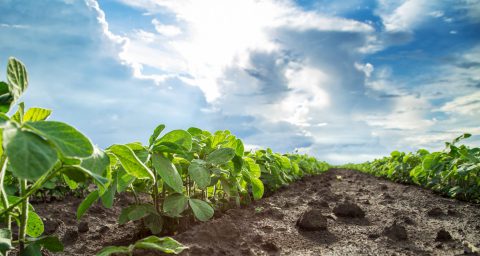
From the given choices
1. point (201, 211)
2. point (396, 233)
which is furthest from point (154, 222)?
point (396, 233)

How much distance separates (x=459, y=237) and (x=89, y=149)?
2899 mm

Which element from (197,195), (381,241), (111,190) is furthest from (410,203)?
(111,190)

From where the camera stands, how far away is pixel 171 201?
2.44 meters

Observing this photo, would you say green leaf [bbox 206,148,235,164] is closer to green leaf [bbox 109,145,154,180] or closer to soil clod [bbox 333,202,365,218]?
green leaf [bbox 109,145,154,180]

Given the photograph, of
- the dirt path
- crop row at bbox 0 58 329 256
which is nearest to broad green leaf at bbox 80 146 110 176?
crop row at bbox 0 58 329 256

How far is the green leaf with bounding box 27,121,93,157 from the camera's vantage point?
1085mm

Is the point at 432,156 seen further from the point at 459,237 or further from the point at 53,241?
the point at 53,241

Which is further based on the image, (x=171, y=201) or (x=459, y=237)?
(x=459, y=237)

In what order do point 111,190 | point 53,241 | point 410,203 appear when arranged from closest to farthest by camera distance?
point 53,241
point 111,190
point 410,203

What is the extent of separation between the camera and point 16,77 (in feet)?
4.08

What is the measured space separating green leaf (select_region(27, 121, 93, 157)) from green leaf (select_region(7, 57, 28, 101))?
198mm

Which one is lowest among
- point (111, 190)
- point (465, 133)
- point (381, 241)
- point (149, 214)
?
point (381, 241)

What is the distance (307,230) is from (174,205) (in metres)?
1.24

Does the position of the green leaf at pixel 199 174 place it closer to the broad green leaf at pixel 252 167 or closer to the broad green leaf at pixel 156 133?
the broad green leaf at pixel 156 133
